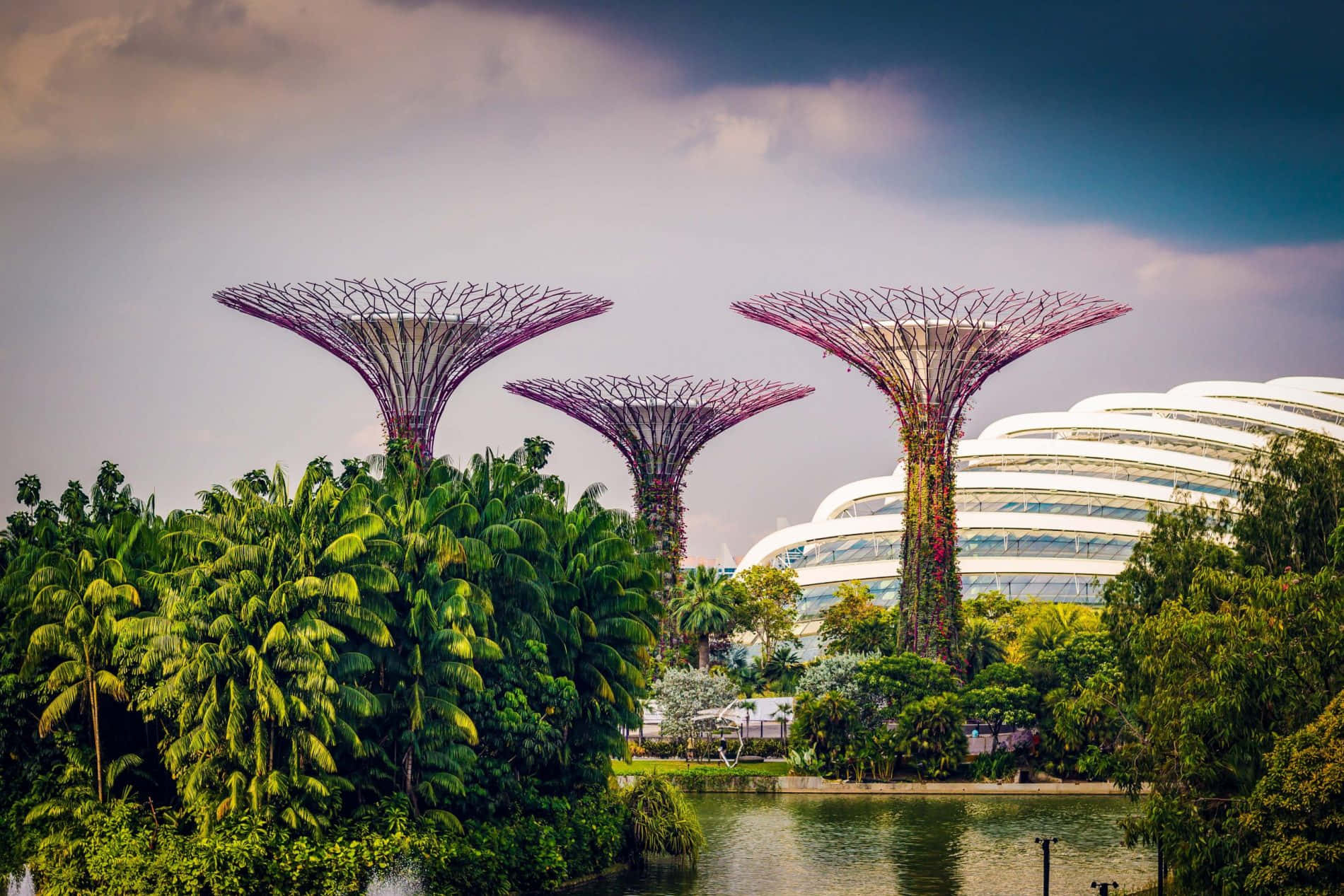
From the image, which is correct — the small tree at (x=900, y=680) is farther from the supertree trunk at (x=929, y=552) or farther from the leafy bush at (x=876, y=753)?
the supertree trunk at (x=929, y=552)

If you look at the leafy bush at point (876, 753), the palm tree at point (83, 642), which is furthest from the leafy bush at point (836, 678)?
the palm tree at point (83, 642)

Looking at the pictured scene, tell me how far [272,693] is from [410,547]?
14.3 ft

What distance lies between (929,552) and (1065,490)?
26.9m

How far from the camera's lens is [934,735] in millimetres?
51000

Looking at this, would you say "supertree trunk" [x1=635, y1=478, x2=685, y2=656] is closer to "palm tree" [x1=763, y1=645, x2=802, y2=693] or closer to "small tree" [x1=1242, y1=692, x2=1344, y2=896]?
"palm tree" [x1=763, y1=645, x2=802, y2=693]

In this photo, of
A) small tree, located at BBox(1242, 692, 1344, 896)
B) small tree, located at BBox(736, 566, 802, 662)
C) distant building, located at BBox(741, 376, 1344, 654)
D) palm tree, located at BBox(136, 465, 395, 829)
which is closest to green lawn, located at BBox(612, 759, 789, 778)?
small tree, located at BBox(736, 566, 802, 662)

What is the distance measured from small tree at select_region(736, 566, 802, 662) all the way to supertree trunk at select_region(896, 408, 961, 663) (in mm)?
13866

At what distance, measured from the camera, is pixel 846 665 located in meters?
53.6

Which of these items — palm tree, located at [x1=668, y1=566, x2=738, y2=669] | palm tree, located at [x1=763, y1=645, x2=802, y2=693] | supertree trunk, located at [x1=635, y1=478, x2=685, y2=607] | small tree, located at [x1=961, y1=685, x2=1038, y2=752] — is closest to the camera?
small tree, located at [x1=961, y1=685, x2=1038, y2=752]

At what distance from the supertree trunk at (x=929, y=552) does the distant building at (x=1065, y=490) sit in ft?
62.5

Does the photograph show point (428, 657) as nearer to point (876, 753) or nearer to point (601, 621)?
point (601, 621)

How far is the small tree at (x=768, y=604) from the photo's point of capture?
7350 centimetres

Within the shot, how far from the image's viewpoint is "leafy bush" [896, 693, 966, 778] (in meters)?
50.8

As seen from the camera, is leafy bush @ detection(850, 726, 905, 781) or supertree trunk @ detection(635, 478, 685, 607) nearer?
leafy bush @ detection(850, 726, 905, 781)
